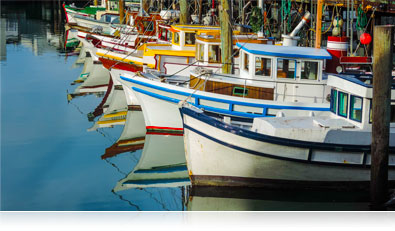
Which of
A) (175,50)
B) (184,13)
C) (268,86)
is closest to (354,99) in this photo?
(268,86)

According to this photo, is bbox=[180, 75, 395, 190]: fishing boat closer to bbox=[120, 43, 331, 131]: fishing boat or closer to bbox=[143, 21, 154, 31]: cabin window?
bbox=[120, 43, 331, 131]: fishing boat

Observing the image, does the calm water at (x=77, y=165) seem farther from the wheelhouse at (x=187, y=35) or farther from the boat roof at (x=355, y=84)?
the wheelhouse at (x=187, y=35)

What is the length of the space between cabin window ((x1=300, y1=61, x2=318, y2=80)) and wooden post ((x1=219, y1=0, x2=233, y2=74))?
2.91 metres

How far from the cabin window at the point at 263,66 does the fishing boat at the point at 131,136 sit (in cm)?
450

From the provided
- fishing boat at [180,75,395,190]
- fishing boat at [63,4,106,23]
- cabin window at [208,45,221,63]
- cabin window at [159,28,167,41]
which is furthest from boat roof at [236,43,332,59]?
fishing boat at [63,4,106,23]

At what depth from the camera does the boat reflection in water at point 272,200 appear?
562 inches

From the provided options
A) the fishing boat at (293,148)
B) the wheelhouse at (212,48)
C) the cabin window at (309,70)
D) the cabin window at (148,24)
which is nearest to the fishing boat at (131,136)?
the wheelhouse at (212,48)

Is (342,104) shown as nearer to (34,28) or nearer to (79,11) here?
(79,11)

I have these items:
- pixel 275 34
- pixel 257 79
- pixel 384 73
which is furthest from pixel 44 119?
pixel 275 34

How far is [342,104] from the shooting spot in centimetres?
1505

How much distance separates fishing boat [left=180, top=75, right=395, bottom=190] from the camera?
13961mm

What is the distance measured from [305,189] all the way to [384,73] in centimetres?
354

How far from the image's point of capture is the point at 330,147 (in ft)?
45.3

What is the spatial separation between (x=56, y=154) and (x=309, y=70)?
7650 millimetres
